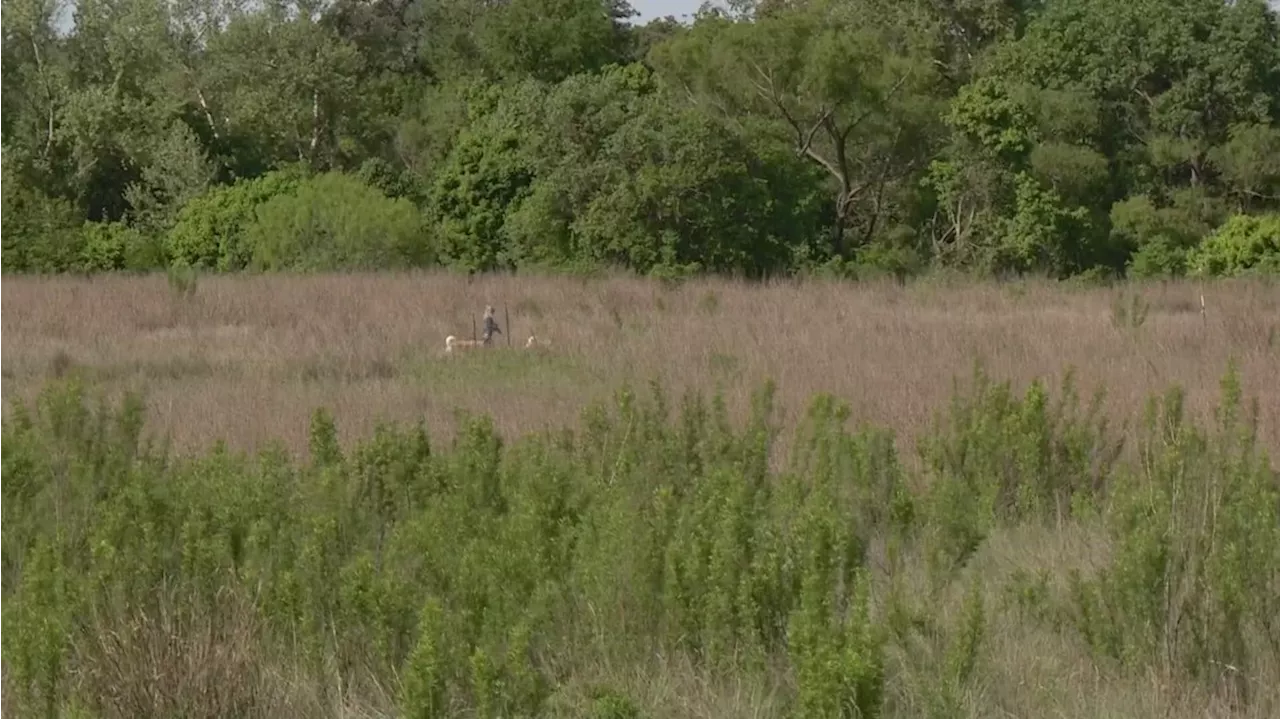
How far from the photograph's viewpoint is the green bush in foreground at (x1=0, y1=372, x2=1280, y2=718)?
405 cm

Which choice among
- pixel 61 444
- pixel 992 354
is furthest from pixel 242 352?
pixel 61 444

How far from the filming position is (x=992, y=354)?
37.6ft

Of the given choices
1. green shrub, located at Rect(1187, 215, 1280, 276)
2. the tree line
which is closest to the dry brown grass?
the tree line

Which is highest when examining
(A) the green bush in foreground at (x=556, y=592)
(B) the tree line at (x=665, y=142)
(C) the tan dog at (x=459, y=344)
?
(B) the tree line at (x=665, y=142)

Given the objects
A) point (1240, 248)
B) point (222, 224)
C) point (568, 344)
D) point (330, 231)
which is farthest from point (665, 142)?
point (1240, 248)

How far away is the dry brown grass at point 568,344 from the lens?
31.5ft

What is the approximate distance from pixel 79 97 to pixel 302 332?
1793 cm

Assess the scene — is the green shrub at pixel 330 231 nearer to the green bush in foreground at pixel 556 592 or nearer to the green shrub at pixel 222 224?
the green shrub at pixel 222 224

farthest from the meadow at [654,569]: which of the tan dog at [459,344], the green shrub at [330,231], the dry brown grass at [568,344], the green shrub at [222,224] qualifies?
the green shrub at [222,224]

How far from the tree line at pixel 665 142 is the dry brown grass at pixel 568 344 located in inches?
169

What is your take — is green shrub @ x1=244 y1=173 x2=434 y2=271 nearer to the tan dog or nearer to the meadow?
the tan dog

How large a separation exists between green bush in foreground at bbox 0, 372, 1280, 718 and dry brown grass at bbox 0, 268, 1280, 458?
112 inches

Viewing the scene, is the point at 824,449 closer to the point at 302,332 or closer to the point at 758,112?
the point at 302,332

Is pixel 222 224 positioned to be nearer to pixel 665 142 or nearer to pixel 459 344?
pixel 665 142
